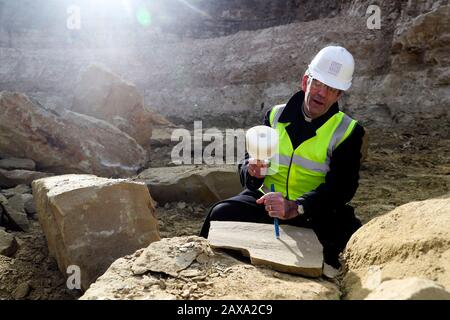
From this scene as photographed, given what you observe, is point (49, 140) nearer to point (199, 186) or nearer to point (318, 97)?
point (199, 186)

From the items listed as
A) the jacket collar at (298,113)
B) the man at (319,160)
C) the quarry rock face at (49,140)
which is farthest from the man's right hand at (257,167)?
the quarry rock face at (49,140)

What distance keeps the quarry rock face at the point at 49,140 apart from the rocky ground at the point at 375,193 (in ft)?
3.73

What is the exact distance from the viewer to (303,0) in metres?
12.3

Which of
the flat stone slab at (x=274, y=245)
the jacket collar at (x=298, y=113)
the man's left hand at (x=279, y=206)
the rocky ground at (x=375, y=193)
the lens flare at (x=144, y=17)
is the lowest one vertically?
the rocky ground at (x=375, y=193)

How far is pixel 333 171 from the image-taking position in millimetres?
2662

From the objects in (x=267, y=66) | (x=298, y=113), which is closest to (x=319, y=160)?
(x=298, y=113)

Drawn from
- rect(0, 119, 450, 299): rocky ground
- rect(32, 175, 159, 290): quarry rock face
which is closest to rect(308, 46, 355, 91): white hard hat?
rect(32, 175, 159, 290): quarry rock face

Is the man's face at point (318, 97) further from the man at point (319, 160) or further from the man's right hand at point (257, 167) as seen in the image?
the man's right hand at point (257, 167)

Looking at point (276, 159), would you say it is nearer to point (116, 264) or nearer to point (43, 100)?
point (116, 264)

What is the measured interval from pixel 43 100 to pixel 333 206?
12126 millimetres

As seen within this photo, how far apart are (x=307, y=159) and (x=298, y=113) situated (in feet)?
1.16

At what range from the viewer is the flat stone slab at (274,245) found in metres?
1.89

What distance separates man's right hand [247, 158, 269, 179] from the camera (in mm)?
2566

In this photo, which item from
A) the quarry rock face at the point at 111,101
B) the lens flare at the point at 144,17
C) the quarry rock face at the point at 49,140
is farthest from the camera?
the lens flare at the point at 144,17
